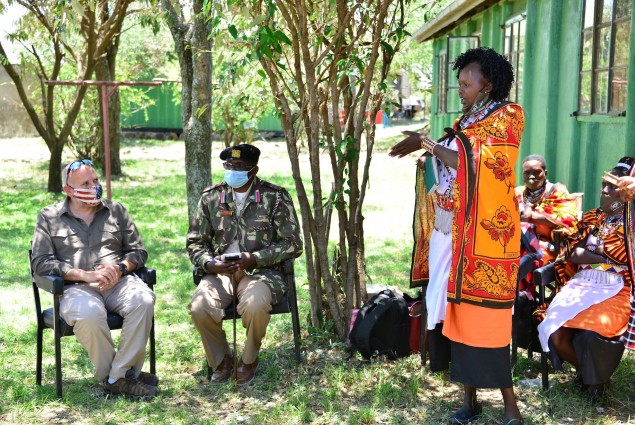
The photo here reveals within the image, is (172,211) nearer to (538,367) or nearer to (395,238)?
(395,238)

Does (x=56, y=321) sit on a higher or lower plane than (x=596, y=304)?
lower

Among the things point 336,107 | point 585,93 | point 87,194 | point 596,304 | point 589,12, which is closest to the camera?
point 596,304

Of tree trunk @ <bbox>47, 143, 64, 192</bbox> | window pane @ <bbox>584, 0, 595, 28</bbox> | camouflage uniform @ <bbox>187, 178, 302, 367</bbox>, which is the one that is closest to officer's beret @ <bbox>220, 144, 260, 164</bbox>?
camouflage uniform @ <bbox>187, 178, 302, 367</bbox>

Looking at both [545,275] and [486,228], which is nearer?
[486,228]

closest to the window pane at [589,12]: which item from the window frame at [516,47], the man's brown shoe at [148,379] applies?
the window frame at [516,47]

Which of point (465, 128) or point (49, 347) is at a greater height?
point (465, 128)

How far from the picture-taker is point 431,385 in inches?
182

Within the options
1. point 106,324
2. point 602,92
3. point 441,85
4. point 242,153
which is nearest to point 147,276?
point 106,324

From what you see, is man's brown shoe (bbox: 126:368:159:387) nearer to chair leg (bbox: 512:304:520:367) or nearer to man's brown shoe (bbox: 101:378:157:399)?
man's brown shoe (bbox: 101:378:157:399)

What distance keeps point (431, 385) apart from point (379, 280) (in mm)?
2836

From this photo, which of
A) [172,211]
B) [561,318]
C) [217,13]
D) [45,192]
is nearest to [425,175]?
[561,318]

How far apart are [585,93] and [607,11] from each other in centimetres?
73

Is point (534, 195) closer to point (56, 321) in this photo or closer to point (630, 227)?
point (630, 227)

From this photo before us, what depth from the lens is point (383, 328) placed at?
4.84 m
